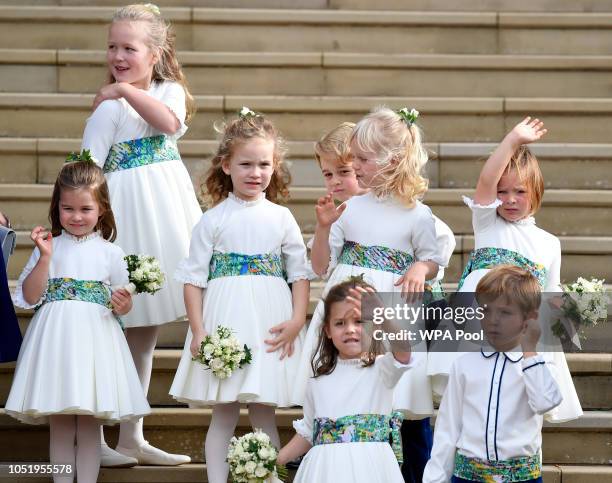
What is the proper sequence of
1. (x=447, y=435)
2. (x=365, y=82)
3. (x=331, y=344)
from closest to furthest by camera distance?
(x=447, y=435) → (x=331, y=344) → (x=365, y=82)

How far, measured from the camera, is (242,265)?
5461mm

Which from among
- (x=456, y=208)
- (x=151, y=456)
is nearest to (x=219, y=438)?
(x=151, y=456)

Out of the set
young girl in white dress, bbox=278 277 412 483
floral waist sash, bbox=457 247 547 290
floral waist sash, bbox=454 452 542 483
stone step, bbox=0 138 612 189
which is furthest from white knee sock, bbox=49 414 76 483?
stone step, bbox=0 138 612 189

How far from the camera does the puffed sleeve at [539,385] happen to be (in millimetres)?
4480

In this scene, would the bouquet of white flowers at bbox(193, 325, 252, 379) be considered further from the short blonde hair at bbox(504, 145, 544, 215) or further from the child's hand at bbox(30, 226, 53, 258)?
the short blonde hair at bbox(504, 145, 544, 215)

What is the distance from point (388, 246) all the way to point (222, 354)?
81cm

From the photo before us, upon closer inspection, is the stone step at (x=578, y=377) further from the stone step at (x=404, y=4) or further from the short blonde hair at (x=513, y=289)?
the stone step at (x=404, y=4)

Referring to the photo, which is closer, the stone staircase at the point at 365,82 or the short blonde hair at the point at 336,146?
the short blonde hair at the point at 336,146

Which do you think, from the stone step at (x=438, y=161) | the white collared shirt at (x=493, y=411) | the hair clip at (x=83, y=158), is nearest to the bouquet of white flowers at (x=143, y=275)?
the hair clip at (x=83, y=158)

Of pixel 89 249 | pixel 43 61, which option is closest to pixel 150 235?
pixel 89 249

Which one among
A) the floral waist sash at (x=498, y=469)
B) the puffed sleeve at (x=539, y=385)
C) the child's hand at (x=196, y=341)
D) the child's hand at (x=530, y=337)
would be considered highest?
the child's hand at (x=196, y=341)

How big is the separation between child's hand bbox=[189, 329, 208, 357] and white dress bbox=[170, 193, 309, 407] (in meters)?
0.05

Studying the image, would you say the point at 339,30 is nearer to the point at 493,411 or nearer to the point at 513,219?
the point at 513,219

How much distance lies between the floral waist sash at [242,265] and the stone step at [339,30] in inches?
134
